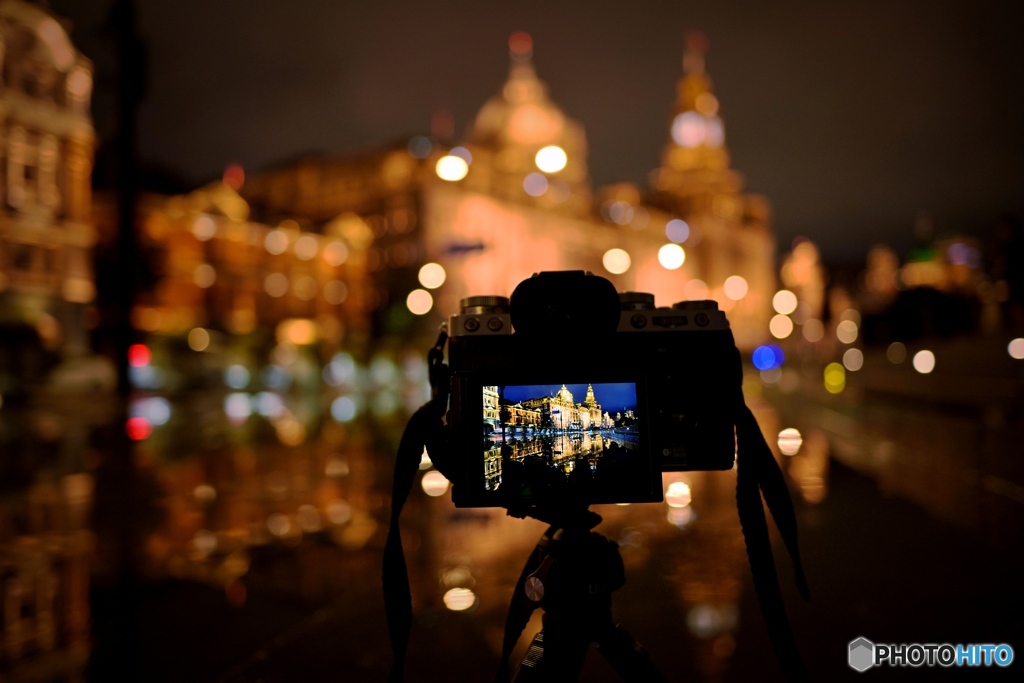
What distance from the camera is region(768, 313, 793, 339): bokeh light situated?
127 meters

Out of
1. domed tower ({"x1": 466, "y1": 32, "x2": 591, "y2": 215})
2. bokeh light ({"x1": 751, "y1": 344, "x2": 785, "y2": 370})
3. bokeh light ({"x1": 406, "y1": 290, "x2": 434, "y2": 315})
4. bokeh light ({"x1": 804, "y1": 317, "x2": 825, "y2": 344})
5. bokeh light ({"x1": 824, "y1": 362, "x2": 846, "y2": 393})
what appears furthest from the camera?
bokeh light ({"x1": 804, "y1": 317, "x2": 825, "y2": 344})

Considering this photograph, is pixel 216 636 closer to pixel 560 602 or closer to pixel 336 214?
pixel 560 602

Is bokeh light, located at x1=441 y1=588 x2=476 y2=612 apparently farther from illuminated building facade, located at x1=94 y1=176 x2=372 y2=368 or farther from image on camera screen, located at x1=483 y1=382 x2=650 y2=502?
illuminated building facade, located at x1=94 y1=176 x2=372 y2=368

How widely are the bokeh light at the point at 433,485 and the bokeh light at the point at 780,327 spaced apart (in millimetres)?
125085

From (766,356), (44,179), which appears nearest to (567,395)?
(44,179)

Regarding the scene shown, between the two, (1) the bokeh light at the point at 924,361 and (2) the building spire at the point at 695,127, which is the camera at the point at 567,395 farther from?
(2) the building spire at the point at 695,127

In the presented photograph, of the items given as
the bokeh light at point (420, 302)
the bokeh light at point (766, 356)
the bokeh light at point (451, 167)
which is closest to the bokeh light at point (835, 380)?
the bokeh light at point (766, 356)

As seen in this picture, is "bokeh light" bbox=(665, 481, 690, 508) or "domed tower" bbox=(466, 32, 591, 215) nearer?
"bokeh light" bbox=(665, 481, 690, 508)

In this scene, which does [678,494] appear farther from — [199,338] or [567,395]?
[199,338]

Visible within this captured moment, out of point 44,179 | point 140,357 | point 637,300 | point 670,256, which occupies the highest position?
point 44,179

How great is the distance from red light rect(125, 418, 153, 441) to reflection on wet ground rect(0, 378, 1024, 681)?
454 cm

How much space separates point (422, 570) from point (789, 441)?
31.6 ft

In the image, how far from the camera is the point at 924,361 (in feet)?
96.2

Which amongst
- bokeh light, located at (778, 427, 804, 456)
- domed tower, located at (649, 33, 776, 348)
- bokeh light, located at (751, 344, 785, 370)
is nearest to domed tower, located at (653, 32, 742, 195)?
domed tower, located at (649, 33, 776, 348)
